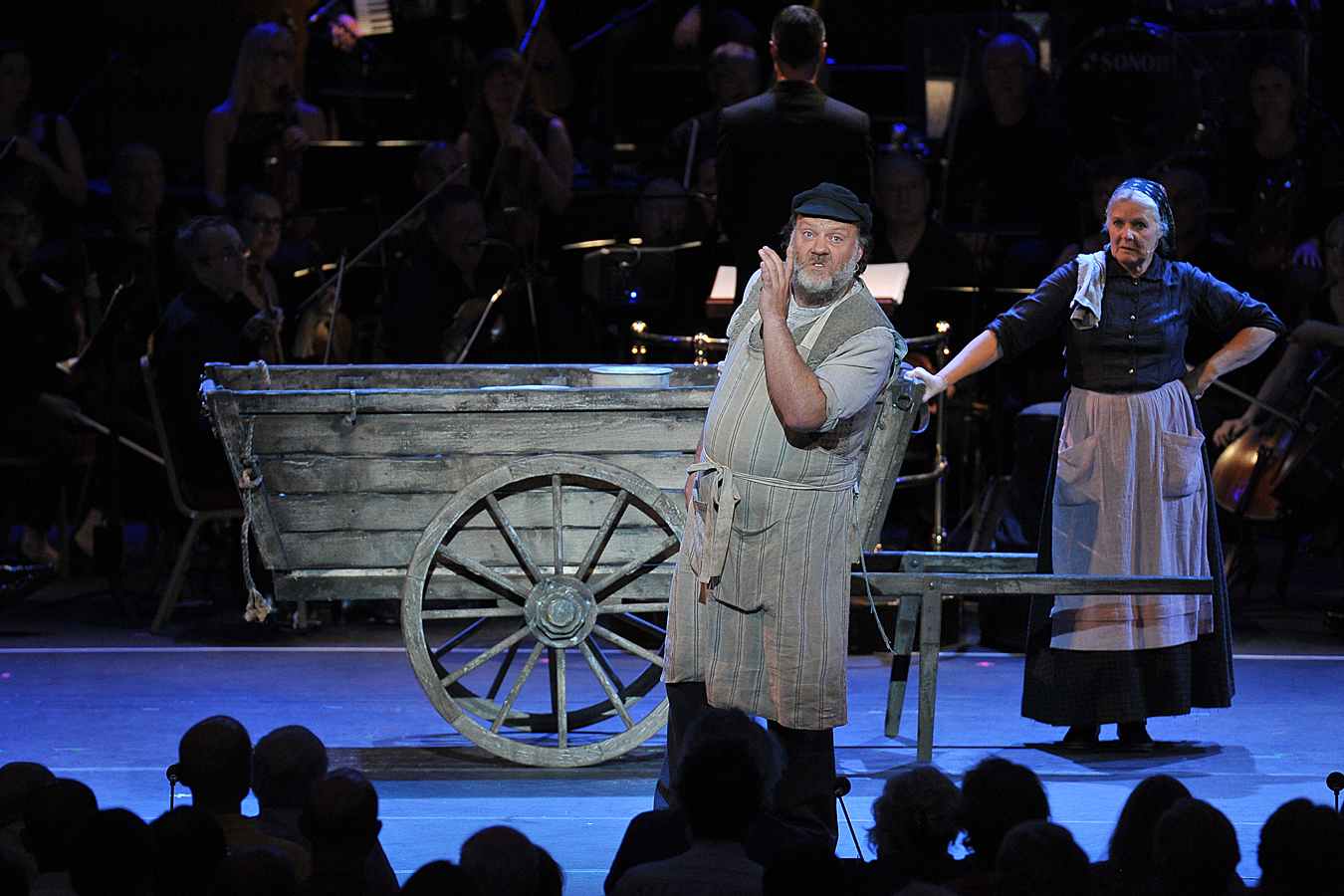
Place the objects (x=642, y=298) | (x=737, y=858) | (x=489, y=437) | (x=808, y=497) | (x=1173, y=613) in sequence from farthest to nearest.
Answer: (x=642, y=298), (x=1173, y=613), (x=489, y=437), (x=808, y=497), (x=737, y=858)

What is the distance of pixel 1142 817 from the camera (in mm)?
2881

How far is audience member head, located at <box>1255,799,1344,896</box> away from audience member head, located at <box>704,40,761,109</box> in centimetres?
590

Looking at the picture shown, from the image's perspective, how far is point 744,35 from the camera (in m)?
9.03

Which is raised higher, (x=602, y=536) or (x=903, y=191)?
(x=903, y=191)

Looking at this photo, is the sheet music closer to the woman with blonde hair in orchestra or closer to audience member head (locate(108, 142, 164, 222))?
the woman with blonde hair in orchestra

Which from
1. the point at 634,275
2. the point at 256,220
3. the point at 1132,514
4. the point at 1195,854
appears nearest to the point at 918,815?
the point at 1195,854

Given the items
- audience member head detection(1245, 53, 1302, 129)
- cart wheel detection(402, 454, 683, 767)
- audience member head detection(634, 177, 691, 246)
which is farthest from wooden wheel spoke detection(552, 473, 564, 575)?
audience member head detection(1245, 53, 1302, 129)

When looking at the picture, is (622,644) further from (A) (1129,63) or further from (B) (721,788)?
(A) (1129,63)

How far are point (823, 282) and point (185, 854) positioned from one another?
177cm

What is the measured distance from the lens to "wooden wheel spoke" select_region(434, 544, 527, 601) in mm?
4371

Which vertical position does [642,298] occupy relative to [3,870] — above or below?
above

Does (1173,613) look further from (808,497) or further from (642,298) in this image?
(642,298)

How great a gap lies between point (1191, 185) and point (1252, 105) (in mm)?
1022

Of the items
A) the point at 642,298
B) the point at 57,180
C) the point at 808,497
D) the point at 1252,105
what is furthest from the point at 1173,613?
the point at 57,180
